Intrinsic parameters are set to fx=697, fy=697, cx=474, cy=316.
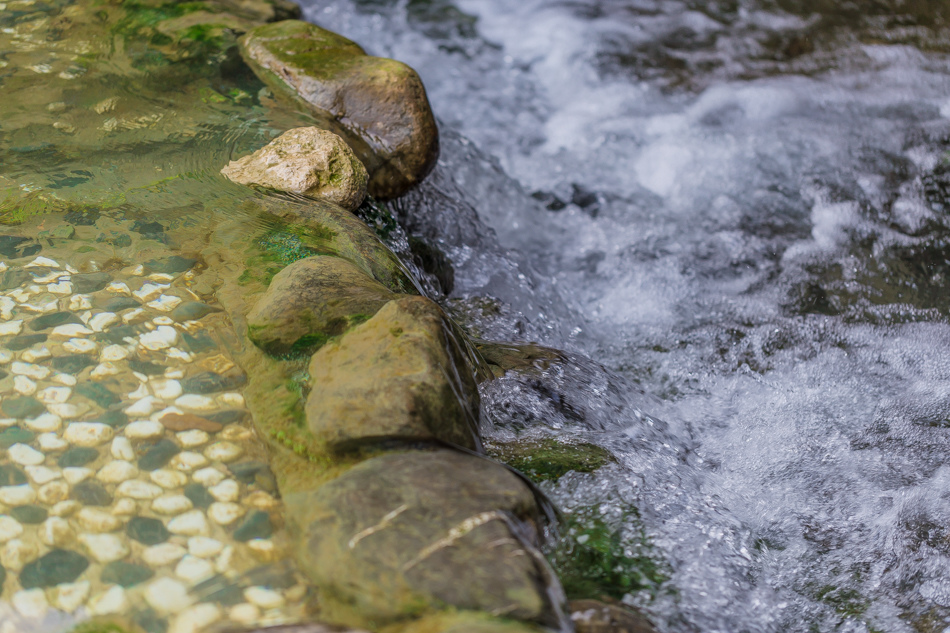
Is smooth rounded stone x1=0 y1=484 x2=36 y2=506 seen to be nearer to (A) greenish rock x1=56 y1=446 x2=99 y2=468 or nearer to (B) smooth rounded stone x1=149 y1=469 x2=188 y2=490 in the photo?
(A) greenish rock x1=56 y1=446 x2=99 y2=468

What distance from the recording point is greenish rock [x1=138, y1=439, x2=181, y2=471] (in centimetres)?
206

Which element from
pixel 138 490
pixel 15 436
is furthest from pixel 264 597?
pixel 15 436

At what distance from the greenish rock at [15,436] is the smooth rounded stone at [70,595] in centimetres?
52

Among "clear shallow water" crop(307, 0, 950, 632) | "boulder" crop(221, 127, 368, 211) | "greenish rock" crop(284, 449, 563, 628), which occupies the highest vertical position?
"boulder" crop(221, 127, 368, 211)

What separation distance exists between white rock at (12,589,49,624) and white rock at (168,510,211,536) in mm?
330

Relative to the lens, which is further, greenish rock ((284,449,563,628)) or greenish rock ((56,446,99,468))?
greenish rock ((56,446,99,468))

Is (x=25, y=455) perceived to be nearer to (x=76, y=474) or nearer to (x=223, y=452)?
(x=76, y=474)

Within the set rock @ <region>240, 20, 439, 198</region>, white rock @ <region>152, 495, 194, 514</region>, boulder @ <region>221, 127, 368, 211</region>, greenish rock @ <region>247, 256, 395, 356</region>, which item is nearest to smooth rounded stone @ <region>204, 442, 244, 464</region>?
white rock @ <region>152, 495, 194, 514</region>

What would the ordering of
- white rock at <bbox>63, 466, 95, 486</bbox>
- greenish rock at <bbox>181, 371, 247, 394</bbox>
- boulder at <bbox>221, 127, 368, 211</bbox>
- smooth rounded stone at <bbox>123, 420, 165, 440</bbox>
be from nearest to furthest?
1. white rock at <bbox>63, 466, 95, 486</bbox>
2. smooth rounded stone at <bbox>123, 420, 165, 440</bbox>
3. greenish rock at <bbox>181, 371, 247, 394</bbox>
4. boulder at <bbox>221, 127, 368, 211</bbox>

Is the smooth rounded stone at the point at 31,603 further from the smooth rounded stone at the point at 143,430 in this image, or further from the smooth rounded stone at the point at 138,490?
the smooth rounded stone at the point at 143,430

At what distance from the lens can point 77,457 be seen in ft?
6.79

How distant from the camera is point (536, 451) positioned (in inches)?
97.5

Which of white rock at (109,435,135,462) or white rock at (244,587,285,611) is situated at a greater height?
white rock at (109,435,135,462)

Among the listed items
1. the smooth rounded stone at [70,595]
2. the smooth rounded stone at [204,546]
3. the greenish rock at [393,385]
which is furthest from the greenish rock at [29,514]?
the greenish rock at [393,385]
